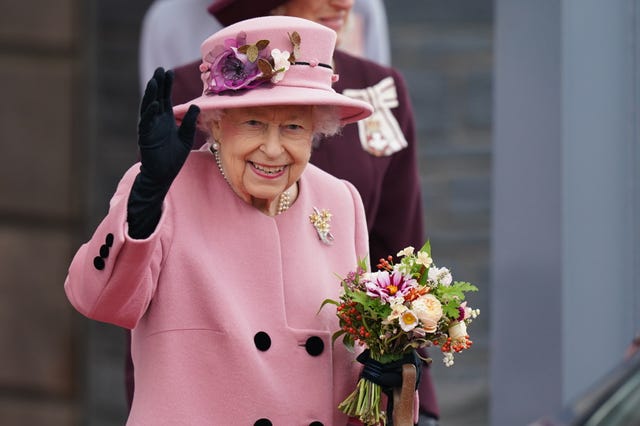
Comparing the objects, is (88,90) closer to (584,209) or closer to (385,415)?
(584,209)

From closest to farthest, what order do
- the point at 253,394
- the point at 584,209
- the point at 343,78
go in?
1. the point at 253,394
2. the point at 343,78
3. the point at 584,209

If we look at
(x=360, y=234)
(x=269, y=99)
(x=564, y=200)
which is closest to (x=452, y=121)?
(x=564, y=200)

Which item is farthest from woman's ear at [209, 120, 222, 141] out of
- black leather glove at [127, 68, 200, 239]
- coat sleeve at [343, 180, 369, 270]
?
coat sleeve at [343, 180, 369, 270]

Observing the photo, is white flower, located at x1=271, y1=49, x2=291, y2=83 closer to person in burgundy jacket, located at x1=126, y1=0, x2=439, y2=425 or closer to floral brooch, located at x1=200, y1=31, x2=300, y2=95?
floral brooch, located at x1=200, y1=31, x2=300, y2=95

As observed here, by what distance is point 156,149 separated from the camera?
10.6ft

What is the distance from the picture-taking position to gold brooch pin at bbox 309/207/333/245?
372 cm

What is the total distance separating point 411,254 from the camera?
3.58m

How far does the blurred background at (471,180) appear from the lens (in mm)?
5504

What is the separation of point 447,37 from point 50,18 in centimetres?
169

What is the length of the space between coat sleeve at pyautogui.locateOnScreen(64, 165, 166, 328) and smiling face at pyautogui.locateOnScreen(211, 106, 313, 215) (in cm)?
21

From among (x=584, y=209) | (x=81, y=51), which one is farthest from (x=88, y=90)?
(x=584, y=209)

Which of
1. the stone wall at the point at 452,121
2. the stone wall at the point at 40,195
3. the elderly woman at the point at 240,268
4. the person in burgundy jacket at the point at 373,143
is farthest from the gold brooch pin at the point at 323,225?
the stone wall at the point at 40,195

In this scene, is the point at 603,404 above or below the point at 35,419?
above

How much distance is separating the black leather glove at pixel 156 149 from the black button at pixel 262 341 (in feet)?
1.15
